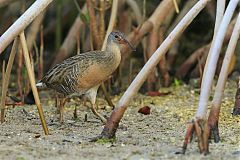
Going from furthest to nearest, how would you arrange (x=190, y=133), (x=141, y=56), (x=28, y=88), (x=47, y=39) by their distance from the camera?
(x=47, y=39), (x=141, y=56), (x=28, y=88), (x=190, y=133)

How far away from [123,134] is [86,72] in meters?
0.76

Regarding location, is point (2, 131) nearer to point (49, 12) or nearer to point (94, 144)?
point (94, 144)

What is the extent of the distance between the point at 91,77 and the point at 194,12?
1243 mm

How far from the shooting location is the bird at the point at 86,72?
19.6ft

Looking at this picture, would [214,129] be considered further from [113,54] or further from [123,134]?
[113,54]

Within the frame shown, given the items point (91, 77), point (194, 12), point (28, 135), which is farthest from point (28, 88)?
point (194, 12)

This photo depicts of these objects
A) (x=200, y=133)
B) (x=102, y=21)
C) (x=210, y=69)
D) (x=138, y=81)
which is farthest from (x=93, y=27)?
(x=200, y=133)

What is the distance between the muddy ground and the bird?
26 cm

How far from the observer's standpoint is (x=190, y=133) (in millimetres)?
4578

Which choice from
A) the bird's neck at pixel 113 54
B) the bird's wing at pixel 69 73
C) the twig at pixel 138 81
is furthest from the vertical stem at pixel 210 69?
the bird's wing at pixel 69 73

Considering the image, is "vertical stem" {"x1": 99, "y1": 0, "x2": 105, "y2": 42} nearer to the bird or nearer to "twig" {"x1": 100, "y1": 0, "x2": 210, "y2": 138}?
the bird

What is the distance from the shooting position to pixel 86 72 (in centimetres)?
597

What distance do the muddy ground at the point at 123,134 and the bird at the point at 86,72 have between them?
0.86 feet

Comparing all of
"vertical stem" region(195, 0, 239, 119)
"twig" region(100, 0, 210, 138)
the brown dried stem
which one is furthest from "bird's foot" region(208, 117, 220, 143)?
the brown dried stem
